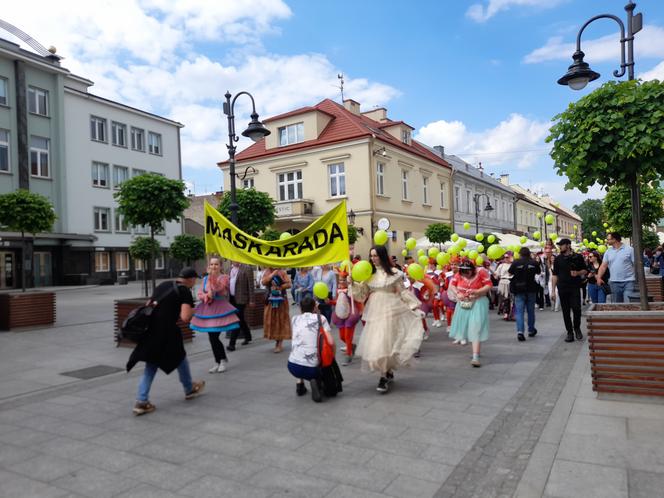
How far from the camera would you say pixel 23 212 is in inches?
510

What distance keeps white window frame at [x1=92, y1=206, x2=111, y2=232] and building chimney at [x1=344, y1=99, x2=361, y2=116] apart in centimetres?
1856

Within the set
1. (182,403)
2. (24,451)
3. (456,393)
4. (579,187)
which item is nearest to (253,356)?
(182,403)

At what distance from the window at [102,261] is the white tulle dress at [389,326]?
110 feet

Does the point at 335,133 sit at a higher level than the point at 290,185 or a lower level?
higher

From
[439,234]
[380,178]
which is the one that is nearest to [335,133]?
[380,178]

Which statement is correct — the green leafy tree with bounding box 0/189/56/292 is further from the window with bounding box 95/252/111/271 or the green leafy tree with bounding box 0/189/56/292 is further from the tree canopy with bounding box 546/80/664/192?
the window with bounding box 95/252/111/271

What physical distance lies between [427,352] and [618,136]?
4.83 metres

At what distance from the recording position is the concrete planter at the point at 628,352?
520cm

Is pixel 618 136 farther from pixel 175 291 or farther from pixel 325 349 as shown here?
pixel 175 291

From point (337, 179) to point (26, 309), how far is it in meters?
21.2

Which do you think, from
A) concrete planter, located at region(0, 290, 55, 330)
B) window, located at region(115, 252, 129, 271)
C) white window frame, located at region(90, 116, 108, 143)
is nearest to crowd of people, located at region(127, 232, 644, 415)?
concrete planter, located at region(0, 290, 55, 330)

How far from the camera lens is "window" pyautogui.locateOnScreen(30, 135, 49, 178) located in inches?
1255

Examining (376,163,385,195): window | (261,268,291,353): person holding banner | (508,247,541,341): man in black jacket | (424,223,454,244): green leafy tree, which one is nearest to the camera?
(261,268,291,353): person holding banner

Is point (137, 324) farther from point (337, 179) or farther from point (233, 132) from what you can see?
point (337, 179)
